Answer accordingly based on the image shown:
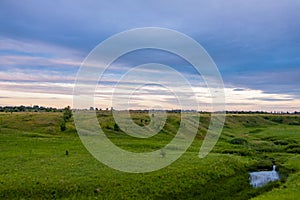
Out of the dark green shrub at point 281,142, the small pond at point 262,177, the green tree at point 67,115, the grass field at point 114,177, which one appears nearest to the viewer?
the grass field at point 114,177

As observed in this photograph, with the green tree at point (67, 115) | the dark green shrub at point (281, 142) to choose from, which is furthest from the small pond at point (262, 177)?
the green tree at point (67, 115)

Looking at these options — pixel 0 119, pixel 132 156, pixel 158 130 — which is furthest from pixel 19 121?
pixel 132 156

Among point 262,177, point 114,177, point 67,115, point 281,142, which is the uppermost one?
point 67,115

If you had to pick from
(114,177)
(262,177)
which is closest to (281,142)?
(262,177)

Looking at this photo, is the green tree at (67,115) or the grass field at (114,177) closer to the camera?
the grass field at (114,177)

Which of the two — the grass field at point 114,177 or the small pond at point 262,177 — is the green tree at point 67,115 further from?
the small pond at point 262,177

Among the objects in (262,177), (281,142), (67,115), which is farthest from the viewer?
(67,115)

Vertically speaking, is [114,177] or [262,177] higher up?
[114,177]

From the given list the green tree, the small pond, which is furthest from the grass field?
the green tree

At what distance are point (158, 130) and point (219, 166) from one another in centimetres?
4735

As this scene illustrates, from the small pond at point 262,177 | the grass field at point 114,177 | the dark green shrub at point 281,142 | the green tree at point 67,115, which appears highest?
the green tree at point 67,115

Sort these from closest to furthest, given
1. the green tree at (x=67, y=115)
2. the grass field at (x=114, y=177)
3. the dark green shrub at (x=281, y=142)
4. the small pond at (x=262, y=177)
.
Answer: the grass field at (x=114, y=177)
the small pond at (x=262, y=177)
the dark green shrub at (x=281, y=142)
the green tree at (x=67, y=115)

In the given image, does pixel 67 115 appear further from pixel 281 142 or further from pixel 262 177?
pixel 262 177

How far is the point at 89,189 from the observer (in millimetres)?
30500
